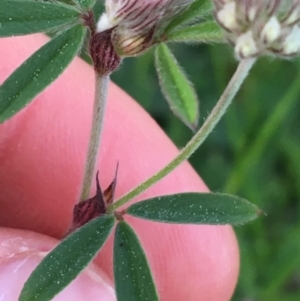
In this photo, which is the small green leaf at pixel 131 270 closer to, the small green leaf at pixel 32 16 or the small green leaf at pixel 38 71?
the small green leaf at pixel 38 71

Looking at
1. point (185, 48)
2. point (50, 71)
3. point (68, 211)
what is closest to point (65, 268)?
point (50, 71)

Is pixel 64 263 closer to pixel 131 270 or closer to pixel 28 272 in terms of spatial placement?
pixel 131 270

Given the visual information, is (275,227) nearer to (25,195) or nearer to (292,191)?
(292,191)

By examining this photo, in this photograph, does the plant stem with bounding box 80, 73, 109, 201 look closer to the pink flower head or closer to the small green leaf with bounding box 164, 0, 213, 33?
the pink flower head

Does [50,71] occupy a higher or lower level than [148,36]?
lower

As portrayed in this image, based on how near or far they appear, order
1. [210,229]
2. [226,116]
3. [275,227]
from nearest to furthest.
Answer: [210,229]
[226,116]
[275,227]

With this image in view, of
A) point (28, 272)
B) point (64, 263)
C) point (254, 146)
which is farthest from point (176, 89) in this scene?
point (254, 146)

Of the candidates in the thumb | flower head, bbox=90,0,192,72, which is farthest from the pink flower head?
the thumb

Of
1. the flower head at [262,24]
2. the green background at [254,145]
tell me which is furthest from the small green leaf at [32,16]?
the green background at [254,145]
